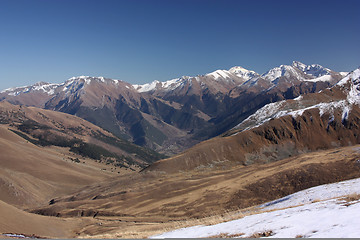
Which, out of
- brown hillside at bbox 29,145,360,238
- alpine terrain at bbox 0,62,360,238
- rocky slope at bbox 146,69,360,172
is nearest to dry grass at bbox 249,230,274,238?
alpine terrain at bbox 0,62,360,238

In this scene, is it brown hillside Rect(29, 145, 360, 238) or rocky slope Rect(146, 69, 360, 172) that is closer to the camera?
brown hillside Rect(29, 145, 360, 238)

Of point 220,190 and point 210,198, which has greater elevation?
point 220,190

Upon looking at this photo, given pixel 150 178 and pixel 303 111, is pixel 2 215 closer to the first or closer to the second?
pixel 150 178

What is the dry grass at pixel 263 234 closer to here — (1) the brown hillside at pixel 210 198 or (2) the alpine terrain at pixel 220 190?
(2) the alpine terrain at pixel 220 190

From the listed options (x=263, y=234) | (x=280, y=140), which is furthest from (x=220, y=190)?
(x=280, y=140)

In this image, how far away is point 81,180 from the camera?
193 meters

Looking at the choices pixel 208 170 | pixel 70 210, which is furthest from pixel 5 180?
pixel 208 170

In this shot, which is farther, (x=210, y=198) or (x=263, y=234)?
(x=210, y=198)

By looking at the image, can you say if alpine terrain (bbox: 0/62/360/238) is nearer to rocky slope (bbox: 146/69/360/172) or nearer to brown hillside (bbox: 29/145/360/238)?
brown hillside (bbox: 29/145/360/238)

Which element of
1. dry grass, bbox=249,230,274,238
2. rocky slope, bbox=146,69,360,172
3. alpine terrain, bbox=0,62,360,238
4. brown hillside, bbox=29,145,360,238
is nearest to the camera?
dry grass, bbox=249,230,274,238

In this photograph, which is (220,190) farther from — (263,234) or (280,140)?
(280,140)

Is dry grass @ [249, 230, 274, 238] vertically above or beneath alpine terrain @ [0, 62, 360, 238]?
above

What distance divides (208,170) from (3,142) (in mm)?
155208

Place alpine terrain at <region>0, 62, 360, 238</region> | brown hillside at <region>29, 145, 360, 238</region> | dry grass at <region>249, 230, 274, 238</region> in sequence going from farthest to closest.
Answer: brown hillside at <region>29, 145, 360, 238</region>, alpine terrain at <region>0, 62, 360, 238</region>, dry grass at <region>249, 230, 274, 238</region>
